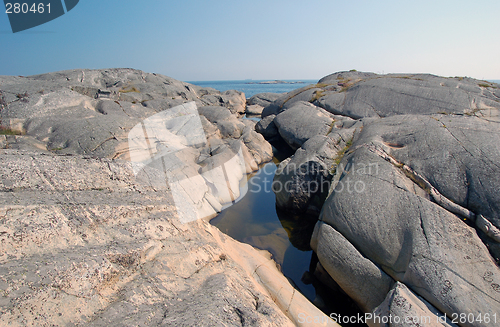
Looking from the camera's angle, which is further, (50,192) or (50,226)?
(50,192)

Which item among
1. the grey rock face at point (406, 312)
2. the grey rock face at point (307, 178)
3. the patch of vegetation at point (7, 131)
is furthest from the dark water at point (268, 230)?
the patch of vegetation at point (7, 131)

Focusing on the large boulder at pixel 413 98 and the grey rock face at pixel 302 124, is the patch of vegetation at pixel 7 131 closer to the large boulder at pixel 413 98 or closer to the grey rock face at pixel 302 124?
the grey rock face at pixel 302 124

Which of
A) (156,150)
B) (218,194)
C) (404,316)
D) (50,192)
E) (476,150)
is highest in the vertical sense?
(476,150)

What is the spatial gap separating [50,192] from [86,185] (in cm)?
48

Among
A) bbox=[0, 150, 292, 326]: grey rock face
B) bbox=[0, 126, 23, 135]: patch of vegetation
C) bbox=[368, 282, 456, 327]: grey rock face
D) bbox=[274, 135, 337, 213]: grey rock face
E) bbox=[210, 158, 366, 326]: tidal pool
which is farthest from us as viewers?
bbox=[0, 126, 23, 135]: patch of vegetation

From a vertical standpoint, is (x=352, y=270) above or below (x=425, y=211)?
below

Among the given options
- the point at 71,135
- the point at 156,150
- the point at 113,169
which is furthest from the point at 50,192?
the point at 71,135

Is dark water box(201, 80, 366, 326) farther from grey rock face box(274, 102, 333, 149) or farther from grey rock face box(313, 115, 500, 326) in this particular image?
grey rock face box(274, 102, 333, 149)

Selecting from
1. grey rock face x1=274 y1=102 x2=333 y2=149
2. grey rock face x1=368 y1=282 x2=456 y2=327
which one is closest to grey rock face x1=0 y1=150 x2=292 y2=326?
grey rock face x1=368 y1=282 x2=456 y2=327

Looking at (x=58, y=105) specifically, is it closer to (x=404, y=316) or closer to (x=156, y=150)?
(x=156, y=150)

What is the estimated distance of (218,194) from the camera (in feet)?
26.0

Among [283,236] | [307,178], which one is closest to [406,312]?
[283,236]

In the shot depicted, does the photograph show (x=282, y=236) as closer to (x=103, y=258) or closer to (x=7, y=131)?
(x=103, y=258)

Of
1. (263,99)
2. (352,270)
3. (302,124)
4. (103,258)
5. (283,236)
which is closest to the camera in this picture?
(103,258)
